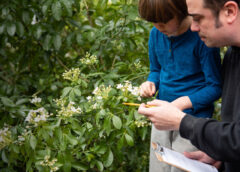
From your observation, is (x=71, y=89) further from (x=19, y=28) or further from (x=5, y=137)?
(x=19, y=28)

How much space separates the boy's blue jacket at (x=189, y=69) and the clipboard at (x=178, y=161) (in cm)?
25

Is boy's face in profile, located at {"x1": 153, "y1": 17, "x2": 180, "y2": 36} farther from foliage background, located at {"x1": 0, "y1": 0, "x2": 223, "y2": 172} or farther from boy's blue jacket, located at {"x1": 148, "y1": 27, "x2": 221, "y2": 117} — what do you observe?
foliage background, located at {"x1": 0, "y1": 0, "x2": 223, "y2": 172}

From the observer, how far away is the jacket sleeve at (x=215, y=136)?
1.01 m

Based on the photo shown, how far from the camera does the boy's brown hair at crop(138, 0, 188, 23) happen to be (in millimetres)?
1252

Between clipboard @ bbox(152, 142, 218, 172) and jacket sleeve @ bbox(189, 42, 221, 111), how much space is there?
255 mm

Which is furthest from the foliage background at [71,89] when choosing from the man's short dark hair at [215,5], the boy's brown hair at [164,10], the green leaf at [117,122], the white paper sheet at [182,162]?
the man's short dark hair at [215,5]

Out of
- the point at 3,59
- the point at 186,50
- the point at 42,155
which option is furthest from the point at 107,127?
the point at 3,59

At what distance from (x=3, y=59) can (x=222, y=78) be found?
6.48 feet

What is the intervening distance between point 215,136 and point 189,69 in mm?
435

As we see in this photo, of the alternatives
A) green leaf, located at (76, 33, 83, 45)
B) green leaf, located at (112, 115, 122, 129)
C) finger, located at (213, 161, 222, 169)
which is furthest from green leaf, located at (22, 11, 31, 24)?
finger, located at (213, 161, 222, 169)

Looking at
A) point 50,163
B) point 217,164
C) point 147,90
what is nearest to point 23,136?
point 50,163

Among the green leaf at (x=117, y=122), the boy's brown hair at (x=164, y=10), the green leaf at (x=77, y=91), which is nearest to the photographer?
the boy's brown hair at (x=164, y=10)

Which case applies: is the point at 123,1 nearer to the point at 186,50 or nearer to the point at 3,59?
the point at 186,50

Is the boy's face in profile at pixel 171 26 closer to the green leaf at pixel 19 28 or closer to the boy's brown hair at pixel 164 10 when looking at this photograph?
the boy's brown hair at pixel 164 10
